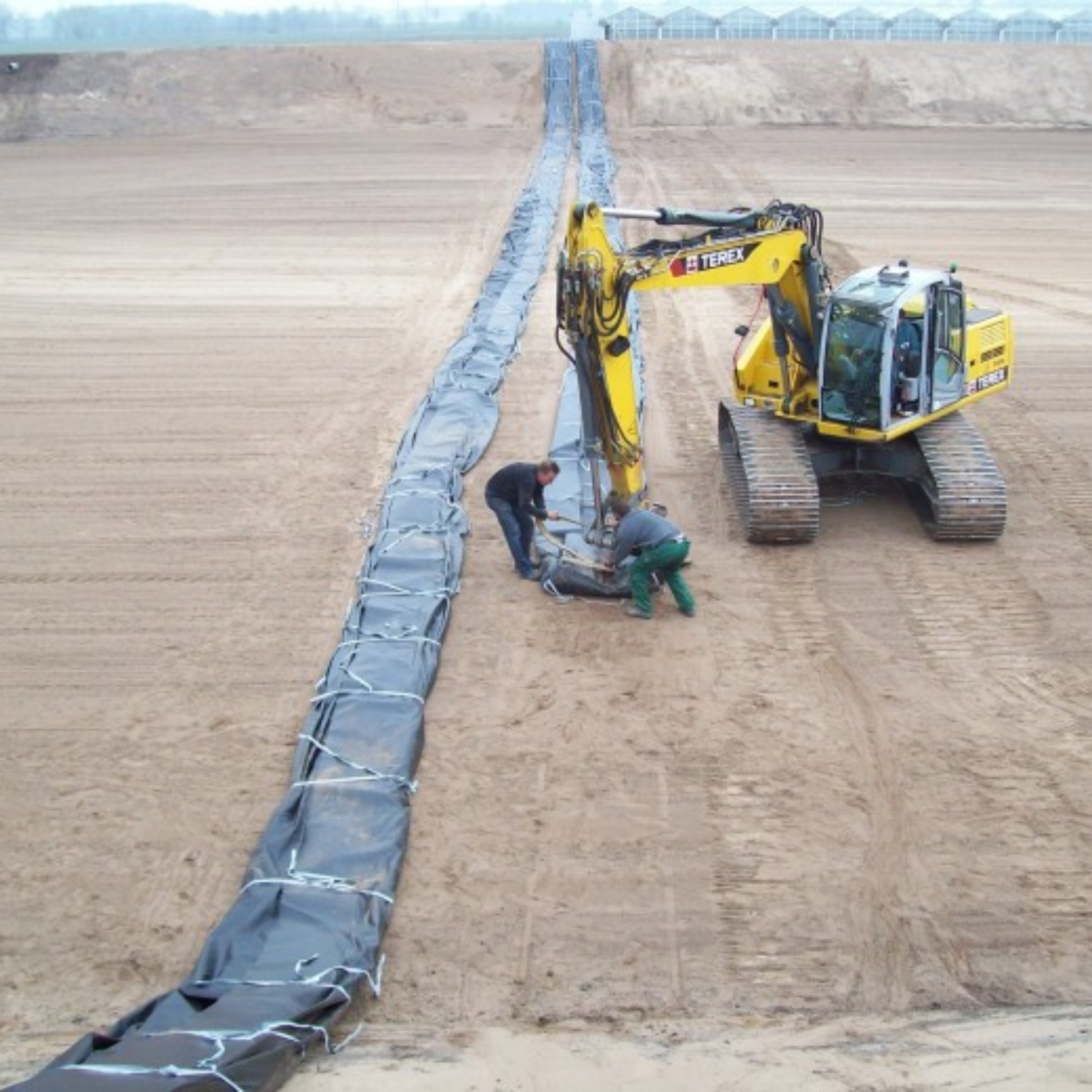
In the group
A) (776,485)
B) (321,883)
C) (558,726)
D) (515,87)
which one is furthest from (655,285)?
(515,87)

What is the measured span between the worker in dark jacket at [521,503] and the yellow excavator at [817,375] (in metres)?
0.47

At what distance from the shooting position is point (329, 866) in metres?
7.45

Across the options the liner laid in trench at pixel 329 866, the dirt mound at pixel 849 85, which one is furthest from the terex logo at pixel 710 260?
the dirt mound at pixel 849 85

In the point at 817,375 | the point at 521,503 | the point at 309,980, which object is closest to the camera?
the point at 309,980

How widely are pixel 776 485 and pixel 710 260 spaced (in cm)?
203

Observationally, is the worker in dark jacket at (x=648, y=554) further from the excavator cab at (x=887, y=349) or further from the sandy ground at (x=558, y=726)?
the excavator cab at (x=887, y=349)

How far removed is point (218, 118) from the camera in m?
37.2

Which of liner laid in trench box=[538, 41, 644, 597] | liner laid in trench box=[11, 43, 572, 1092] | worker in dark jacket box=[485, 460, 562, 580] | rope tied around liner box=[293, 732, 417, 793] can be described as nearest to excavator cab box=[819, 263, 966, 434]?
liner laid in trench box=[538, 41, 644, 597]

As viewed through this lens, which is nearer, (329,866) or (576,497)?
(329,866)

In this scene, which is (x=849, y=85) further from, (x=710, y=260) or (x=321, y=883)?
(x=321, y=883)

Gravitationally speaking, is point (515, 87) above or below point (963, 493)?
above

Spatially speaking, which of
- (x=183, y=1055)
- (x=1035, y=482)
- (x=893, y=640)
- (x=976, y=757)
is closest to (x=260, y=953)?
(x=183, y=1055)

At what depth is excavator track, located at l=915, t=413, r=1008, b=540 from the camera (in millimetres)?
11453

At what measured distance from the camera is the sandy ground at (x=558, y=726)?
670 centimetres
